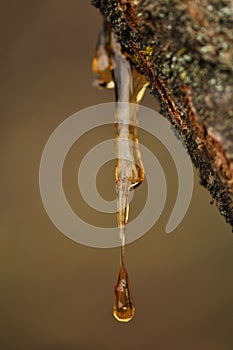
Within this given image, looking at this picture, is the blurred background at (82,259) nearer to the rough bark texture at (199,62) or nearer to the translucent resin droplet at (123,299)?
the translucent resin droplet at (123,299)

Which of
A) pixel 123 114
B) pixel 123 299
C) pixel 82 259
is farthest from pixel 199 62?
pixel 82 259

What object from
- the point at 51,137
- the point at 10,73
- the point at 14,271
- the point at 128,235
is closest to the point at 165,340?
the point at 128,235

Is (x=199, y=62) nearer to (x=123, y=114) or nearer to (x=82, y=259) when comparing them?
(x=123, y=114)

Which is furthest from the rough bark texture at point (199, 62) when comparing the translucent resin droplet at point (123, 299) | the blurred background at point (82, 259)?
the blurred background at point (82, 259)

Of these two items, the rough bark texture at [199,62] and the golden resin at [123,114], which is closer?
the rough bark texture at [199,62]

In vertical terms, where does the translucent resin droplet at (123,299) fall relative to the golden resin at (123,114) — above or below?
below
